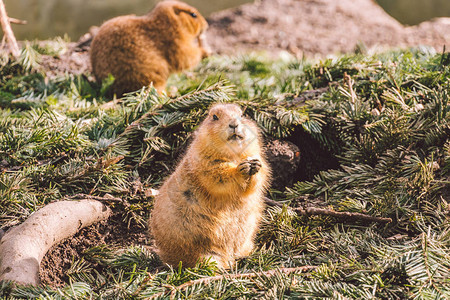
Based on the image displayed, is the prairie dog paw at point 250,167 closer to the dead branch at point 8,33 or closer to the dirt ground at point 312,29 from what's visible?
the dead branch at point 8,33

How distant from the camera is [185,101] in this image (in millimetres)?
3840

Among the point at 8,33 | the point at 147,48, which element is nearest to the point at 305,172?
the point at 147,48

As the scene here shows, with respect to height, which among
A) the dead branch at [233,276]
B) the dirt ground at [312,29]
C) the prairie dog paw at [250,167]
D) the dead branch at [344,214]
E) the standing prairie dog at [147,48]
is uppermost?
the prairie dog paw at [250,167]

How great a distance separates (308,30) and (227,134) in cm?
684

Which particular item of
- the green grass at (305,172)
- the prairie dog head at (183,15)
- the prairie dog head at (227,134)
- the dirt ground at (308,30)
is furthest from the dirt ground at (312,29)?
the prairie dog head at (227,134)

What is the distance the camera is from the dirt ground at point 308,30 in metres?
8.23

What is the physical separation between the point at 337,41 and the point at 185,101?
18.5ft

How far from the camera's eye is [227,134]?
115 inches

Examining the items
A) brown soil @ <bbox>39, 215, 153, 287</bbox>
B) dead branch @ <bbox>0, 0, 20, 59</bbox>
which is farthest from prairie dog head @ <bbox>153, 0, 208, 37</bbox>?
brown soil @ <bbox>39, 215, 153, 287</bbox>

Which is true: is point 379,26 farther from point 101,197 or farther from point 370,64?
point 101,197

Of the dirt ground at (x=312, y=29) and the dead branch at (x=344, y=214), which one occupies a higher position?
the dead branch at (x=344, y=214)

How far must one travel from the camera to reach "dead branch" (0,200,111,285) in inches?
91.6

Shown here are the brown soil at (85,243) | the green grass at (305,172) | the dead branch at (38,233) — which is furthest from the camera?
the brown soil at (85,243)

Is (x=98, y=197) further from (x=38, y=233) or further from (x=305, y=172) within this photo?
(x=305, y=172)
